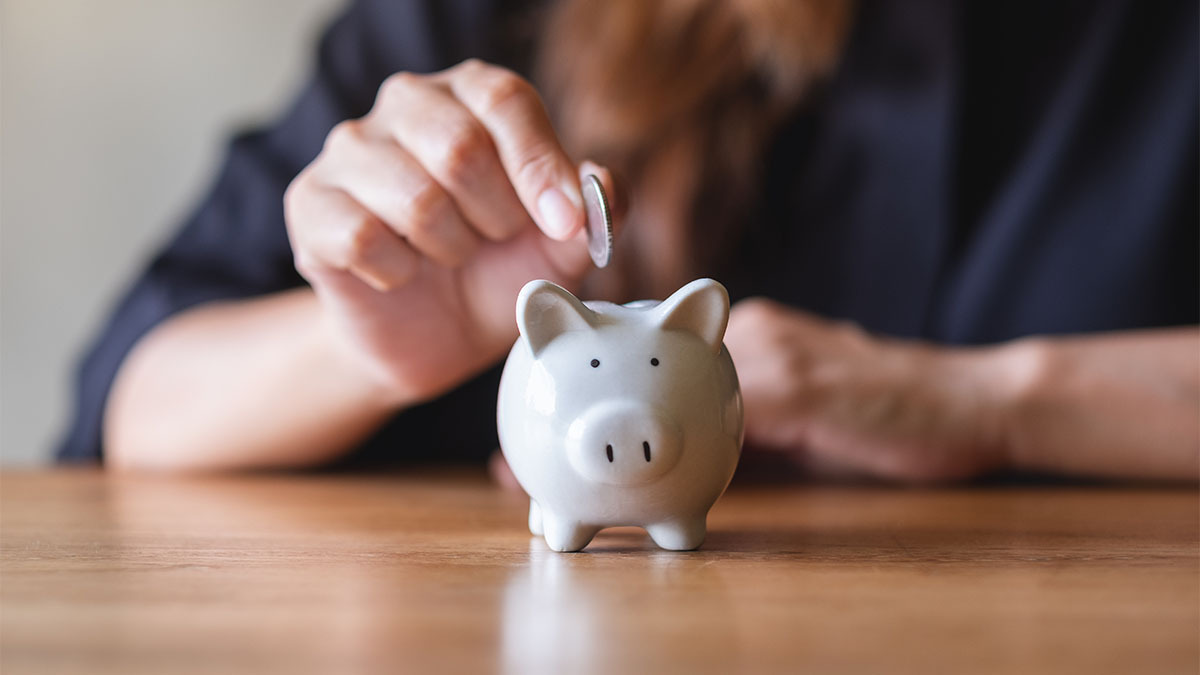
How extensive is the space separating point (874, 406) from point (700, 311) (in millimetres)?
491

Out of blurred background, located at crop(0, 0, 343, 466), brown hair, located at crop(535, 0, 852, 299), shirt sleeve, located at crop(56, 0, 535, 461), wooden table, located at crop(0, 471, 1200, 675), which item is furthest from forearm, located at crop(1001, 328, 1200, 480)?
blurred background, located at crop(0, 0, 343, 466)

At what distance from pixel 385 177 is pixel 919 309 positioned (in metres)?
0.86

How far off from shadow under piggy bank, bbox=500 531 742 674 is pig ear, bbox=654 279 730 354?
5.3 inches

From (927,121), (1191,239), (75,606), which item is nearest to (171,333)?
(75,606)

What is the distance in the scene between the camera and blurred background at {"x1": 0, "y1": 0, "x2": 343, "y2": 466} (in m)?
2.05

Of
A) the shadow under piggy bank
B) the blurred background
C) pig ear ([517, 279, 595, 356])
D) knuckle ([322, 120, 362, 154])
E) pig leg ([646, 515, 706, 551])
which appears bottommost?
the shadow under piggy bank

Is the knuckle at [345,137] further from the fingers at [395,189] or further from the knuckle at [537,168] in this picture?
the knuckle at [537,168]

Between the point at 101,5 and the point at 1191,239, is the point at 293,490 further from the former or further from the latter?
the point at 101,5

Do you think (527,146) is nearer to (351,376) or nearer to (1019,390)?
(351,376)

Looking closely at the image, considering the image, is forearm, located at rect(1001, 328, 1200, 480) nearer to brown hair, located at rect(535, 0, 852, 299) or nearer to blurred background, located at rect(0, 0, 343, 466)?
brown hair, located at rect(535, 0, 852, 299)

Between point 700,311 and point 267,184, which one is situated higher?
point 267,184

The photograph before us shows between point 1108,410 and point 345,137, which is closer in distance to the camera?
point 345,137

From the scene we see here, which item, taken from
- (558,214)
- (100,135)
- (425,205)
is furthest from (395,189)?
(100,135)

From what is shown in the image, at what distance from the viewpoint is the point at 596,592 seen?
18.4 inches
